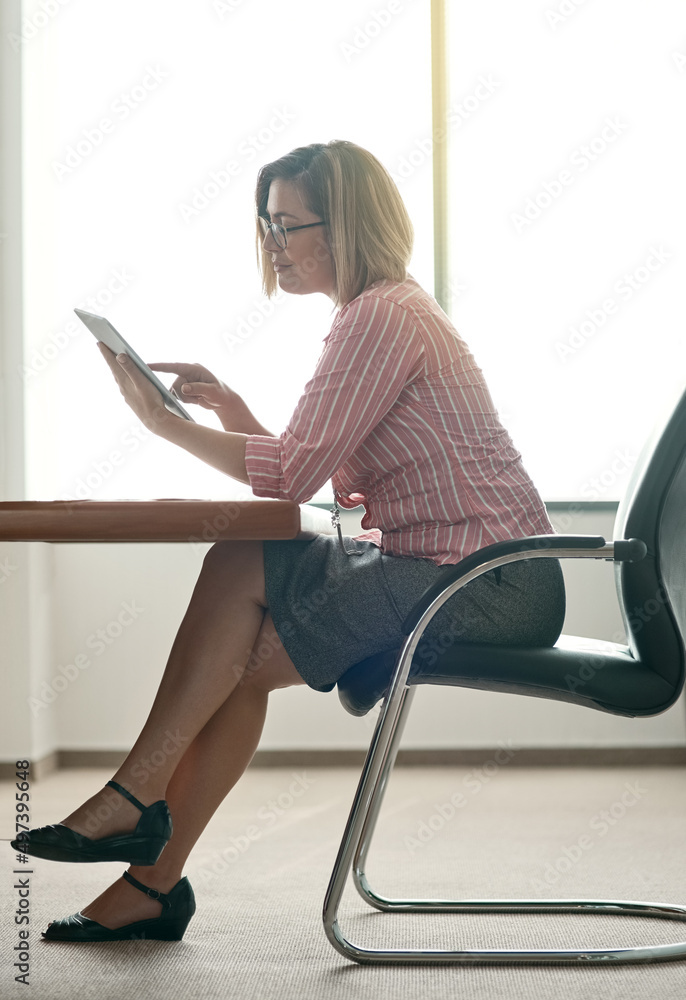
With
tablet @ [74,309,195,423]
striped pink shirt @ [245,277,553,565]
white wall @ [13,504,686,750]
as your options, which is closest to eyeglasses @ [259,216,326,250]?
striped pink shirt @ [245,277,553,565]

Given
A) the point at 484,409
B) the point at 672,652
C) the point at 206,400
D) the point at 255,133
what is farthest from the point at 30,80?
the point at 672,652

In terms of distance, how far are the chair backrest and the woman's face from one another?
23.1 inches

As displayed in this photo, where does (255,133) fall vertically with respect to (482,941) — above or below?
above

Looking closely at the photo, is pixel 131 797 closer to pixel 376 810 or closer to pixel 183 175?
pixel 376 810

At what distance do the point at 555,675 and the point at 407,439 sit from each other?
379mm

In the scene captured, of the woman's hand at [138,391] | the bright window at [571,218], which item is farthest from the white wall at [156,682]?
the woman's hand at [138,391]

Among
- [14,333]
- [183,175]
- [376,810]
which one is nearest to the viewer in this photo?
[376,810]

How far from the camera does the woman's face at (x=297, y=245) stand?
149cm

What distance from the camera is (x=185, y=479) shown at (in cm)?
298

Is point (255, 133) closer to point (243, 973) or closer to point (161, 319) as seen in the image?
point (161, 319)

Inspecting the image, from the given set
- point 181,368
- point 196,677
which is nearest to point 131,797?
point 196,677

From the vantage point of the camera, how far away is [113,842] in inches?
48.1

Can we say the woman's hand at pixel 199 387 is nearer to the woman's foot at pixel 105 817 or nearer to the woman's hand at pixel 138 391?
the woman's hand at pixel 138 391

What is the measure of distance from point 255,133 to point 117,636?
1.58 metres
